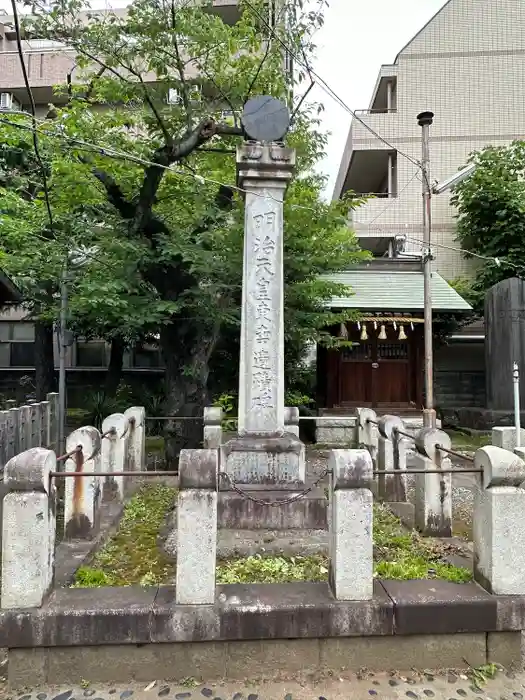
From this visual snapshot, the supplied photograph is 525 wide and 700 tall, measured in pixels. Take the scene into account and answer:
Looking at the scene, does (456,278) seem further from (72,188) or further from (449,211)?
(72,188)

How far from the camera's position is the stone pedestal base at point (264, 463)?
6074 millimetres

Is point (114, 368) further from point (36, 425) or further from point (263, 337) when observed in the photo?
point (263, 337)

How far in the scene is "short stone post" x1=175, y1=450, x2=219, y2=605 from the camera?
11.7 ft

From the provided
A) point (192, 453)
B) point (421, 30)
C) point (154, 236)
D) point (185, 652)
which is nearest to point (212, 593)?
point (185, 652)

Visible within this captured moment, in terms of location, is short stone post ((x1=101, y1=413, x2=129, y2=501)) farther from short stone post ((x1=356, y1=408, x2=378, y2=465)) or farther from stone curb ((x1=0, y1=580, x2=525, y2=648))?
short stone post ((x1=356, y1=408, x2=378, y2=465))

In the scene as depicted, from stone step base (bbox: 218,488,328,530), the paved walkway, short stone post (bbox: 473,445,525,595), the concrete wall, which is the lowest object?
the paved walkway

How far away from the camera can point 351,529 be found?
3.71m

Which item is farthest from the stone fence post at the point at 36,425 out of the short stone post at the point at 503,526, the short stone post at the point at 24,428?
the short stone post at the point at 503,526

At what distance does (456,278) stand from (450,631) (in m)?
16.6

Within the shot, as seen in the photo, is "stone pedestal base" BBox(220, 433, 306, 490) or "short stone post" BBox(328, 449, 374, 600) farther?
"stone pedestal base" BBox(220, 433, 306, 490)

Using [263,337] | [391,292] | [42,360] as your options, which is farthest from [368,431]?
[42,360]

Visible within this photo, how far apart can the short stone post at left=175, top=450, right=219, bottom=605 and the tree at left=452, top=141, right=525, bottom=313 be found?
51.8ft

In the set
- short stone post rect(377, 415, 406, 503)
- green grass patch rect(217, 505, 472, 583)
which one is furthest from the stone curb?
short stone post rect(377, 415, 406, 503)

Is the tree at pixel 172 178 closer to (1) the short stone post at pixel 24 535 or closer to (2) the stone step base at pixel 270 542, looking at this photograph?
(2) the stone step base at pixel 270 542
